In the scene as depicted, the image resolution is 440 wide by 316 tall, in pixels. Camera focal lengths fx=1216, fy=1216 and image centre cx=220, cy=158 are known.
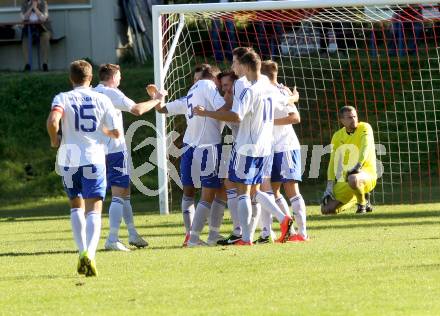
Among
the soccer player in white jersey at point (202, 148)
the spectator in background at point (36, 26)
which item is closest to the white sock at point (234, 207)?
the soccer player in white jersey at point (202, 148)

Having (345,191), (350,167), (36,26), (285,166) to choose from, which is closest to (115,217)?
(285,166)

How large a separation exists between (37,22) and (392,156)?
349 inches

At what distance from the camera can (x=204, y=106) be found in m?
12.3

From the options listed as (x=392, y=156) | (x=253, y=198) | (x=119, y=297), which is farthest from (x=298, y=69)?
(x=119, y=297)

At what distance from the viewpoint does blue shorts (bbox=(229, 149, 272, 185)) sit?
11.9 meters

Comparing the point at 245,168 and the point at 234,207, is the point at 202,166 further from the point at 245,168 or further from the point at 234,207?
the point at 245,168

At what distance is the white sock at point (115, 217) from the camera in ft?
40.1

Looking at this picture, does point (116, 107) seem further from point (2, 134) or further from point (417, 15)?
point (2, 134)

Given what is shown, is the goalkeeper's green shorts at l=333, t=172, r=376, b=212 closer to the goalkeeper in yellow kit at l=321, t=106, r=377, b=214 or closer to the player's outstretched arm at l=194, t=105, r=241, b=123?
the goalkeeper in yellow kit at l=321, t=106, r=377, b=214

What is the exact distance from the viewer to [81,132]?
1018 centimetres

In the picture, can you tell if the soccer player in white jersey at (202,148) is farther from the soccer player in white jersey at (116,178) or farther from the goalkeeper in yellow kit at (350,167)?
the goalkeeper in yellow kit at (350,167)

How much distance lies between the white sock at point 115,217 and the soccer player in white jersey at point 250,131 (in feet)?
4.08

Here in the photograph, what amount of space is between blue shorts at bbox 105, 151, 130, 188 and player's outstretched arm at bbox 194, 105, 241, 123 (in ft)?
3.50

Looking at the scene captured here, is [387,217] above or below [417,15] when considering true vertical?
below
